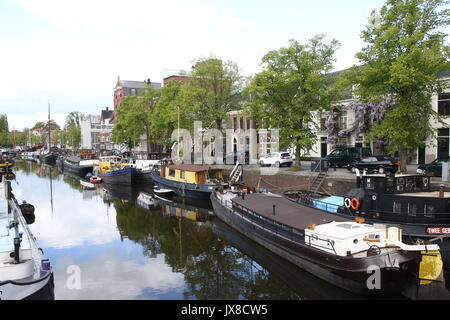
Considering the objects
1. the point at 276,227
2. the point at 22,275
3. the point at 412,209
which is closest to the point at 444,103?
the point at 412,209

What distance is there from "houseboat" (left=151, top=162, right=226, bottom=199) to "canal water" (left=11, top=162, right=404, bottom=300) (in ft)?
6.34

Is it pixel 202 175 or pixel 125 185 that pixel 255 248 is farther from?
pixel 125 185

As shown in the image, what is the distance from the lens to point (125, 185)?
44.3 meters

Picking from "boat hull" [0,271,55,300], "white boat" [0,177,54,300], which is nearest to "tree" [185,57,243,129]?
"white boat" [0,177,54,300]

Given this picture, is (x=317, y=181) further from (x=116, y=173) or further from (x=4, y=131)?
(x=4, y=131)

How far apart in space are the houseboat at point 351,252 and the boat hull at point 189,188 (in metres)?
13.4

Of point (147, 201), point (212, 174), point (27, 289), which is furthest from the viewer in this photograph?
point (147, 201)

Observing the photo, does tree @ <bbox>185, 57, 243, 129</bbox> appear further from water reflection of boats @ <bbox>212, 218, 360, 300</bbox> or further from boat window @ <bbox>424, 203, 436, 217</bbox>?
boat window @ <bbox>424, 203, 436, 217</bbox>

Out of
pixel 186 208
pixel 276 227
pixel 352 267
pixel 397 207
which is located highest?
pixel 397 207

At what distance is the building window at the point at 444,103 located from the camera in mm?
35375

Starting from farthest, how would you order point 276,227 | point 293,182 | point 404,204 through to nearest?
point 293,182
point 276,227
point 404,204

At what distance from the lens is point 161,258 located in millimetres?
17672

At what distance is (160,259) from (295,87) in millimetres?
20397

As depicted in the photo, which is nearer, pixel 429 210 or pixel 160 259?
pixel 429 210
